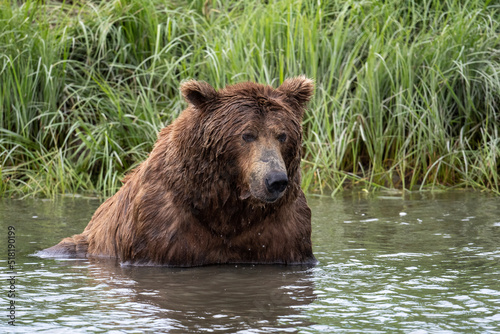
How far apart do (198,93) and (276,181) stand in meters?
0.90

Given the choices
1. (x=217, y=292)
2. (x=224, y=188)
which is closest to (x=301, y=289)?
(x=217, y=292)

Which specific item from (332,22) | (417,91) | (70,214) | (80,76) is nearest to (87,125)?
(80,76)

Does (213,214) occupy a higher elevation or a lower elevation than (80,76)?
lower

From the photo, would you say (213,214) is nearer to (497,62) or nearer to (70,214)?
(70,214)

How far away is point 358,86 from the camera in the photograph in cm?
1009

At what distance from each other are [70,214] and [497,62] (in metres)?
5.79

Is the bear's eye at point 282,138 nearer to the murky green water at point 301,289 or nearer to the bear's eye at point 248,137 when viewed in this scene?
the bear's eye at point 248,137

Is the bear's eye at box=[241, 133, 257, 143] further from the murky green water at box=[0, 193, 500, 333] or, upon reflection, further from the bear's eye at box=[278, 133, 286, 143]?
the murky green water at box=[0, 193, 500, 333]

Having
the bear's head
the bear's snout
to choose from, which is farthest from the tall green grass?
the bear's snout

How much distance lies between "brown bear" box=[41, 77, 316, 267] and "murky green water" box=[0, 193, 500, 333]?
0.52 ft

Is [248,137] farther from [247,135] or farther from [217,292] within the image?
[217,292]

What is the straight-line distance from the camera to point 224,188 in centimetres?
535

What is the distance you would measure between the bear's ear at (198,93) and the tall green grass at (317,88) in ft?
13.0

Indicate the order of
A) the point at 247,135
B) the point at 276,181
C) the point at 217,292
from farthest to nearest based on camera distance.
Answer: the point at 247,135 → the point at 276,181 → the point at 217,292
